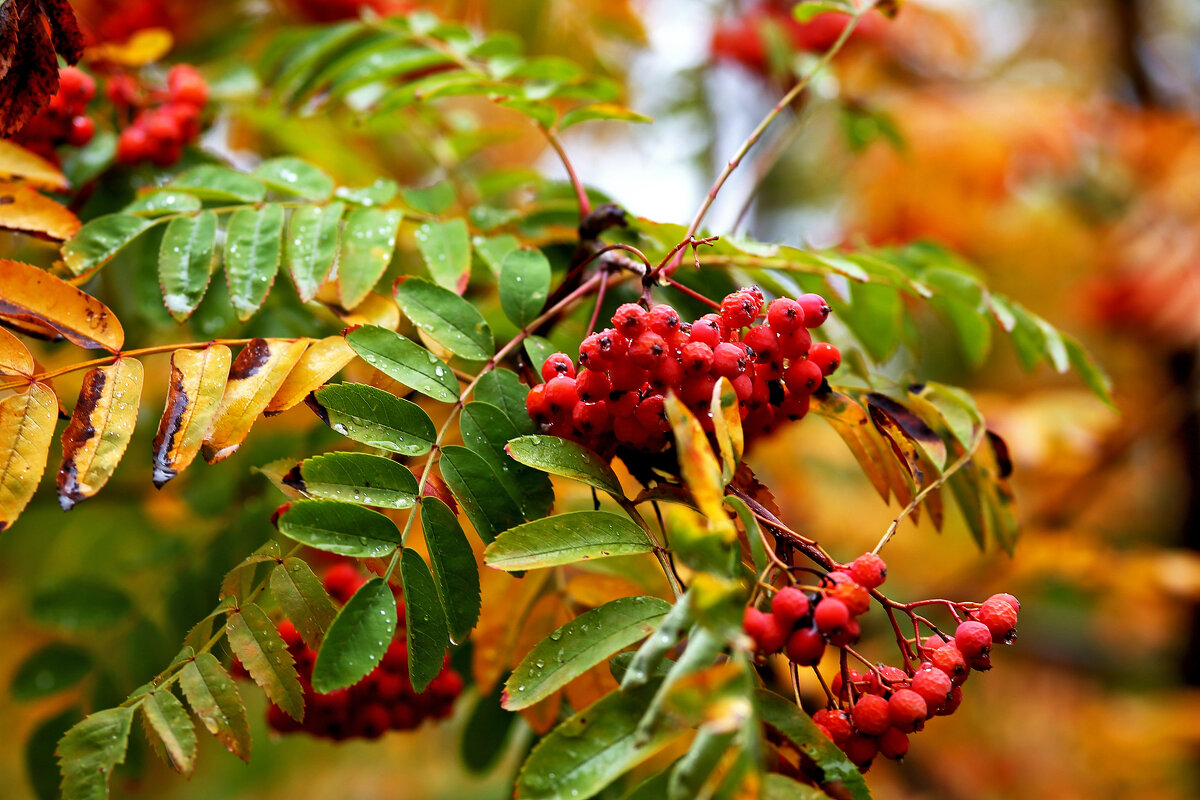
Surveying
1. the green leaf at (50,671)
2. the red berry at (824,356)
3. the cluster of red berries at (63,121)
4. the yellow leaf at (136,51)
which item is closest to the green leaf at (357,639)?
the red berry at (824,356)

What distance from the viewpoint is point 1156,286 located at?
3141mm

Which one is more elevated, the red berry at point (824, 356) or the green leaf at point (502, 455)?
the red berry at point (824, 356)

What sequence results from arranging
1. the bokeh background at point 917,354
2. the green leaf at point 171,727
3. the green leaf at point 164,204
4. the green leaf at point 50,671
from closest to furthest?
the green leaf at point 171,727, the green leaf at point 164,204, the green leaf at point 50,671, the bokeh background at point 917,354

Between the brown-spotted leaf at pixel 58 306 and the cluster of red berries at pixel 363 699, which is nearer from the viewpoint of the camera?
the brown-spotted leaf at pixel 58 306

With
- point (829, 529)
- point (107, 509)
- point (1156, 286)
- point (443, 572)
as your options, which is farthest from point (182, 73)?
point (1156, 286)

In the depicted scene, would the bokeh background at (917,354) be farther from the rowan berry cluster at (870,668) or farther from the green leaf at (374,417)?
the rowan berry cluster at (870,668)

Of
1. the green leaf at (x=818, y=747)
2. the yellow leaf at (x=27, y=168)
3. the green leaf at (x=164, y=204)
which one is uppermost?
the yellow leaf at (x=27, y=168)

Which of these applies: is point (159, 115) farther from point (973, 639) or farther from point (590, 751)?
point (973, 639)

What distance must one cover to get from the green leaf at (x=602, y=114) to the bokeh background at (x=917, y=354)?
39cm

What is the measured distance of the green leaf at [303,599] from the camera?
0.89m

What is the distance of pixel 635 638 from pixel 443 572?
0.79 feet

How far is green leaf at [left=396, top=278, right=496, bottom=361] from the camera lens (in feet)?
3.47

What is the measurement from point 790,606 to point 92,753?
0.72 metres

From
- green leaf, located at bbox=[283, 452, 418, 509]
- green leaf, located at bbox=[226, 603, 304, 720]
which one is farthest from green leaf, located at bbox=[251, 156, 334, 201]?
green leaf, located at bbox=[226, 603, 304, 720]
